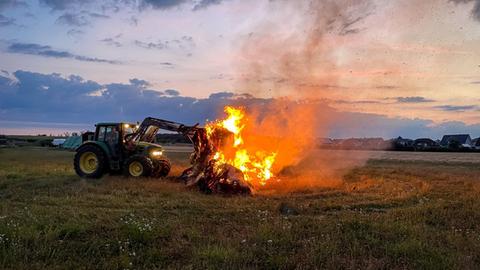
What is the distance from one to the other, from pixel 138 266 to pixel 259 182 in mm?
13611

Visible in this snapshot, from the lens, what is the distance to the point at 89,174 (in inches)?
851

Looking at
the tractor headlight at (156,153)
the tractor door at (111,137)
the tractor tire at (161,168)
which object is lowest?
the tractor tire at (161,168)

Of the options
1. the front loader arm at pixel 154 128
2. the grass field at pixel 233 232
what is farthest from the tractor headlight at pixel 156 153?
the grass field at pixel 233 232

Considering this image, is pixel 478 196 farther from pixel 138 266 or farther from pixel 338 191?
pixel 138 266

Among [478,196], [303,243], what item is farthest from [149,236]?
[478,196]

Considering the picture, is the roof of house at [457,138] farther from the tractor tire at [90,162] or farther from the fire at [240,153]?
the tractor tire at [90,162]

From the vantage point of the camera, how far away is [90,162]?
73.0 feet

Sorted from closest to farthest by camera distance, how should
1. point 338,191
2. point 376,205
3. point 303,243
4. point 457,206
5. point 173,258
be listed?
1. point 173,258
2. point 303,243
3. point 457,206
4. point 376,205
5. point 338,191

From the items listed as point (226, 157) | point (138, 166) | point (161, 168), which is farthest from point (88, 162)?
point (226, 157)

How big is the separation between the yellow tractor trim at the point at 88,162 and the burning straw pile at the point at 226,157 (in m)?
4.49

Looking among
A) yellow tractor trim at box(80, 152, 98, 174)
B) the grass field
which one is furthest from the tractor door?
the grass field

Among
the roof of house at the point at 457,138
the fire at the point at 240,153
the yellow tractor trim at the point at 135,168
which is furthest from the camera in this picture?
the roof of house at the point at 457,138

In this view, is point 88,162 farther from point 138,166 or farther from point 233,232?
point 233,232

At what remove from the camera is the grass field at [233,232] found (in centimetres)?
772
